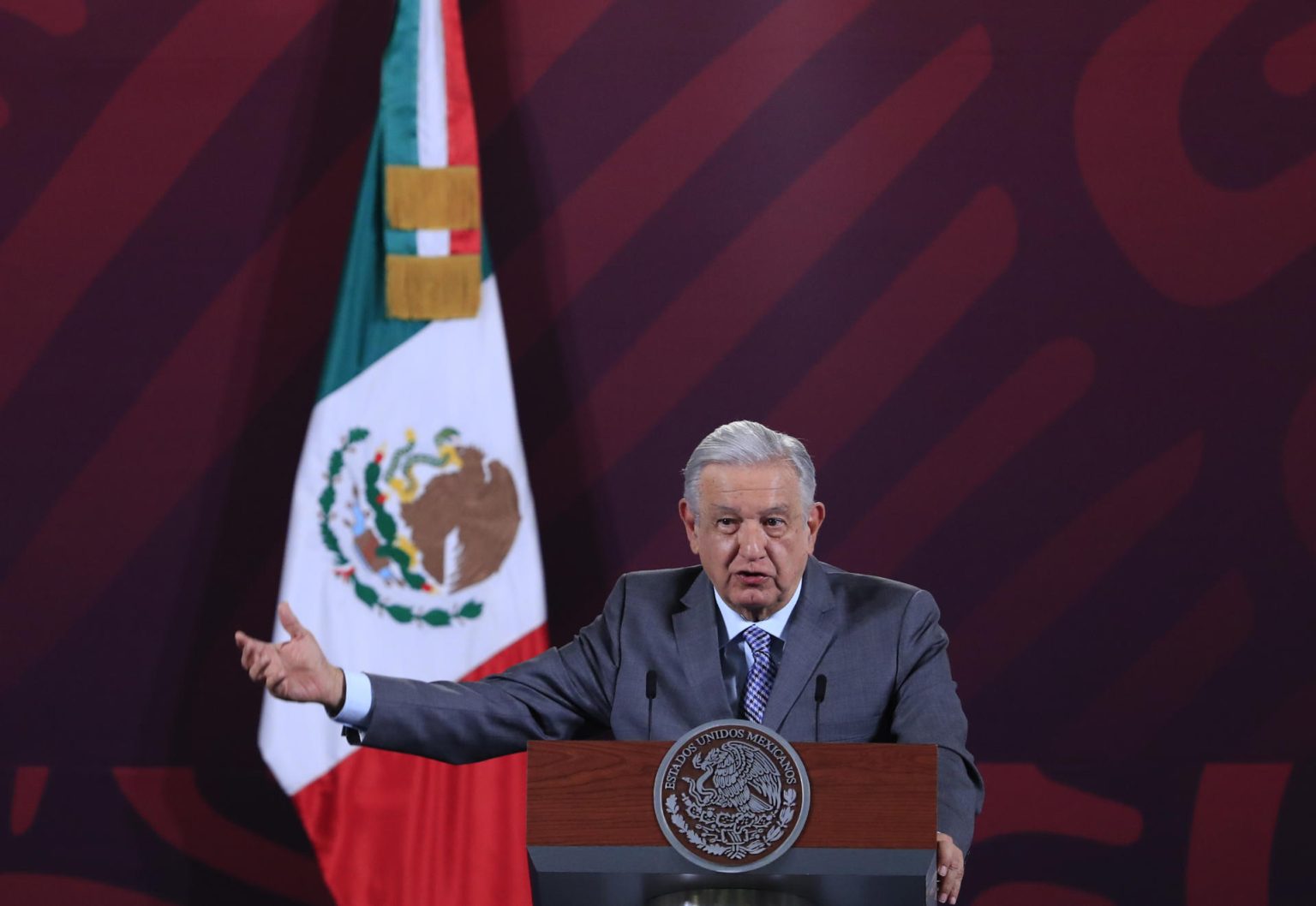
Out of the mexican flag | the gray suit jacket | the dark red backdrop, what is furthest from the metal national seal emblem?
the dark red backdrop

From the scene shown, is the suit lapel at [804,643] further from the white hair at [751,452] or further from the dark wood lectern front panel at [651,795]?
the dark wood lectern front panel at [651,795]

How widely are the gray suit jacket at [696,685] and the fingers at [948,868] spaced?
7.3 inches

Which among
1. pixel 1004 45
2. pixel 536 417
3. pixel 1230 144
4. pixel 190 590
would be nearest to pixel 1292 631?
pixel 1230 144

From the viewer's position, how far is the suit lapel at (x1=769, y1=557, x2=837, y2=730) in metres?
2.20

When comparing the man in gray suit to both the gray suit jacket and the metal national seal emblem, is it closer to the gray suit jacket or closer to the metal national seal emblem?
the gray suit jacket

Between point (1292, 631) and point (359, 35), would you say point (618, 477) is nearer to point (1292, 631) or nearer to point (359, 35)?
point (359, 35)

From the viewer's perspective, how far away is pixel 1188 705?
375cm

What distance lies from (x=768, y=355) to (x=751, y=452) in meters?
1.62

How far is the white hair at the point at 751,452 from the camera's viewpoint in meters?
2.24

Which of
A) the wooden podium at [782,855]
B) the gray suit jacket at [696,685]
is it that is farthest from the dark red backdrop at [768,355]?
the wooden podium at [782,855]

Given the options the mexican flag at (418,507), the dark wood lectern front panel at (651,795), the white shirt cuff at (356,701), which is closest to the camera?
the dark wood lectern front panel at (651,795)

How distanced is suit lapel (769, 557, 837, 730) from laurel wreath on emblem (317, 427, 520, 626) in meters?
1.42

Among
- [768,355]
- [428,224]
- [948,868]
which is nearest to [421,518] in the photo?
[428,224]

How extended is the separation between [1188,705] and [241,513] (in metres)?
2.39
